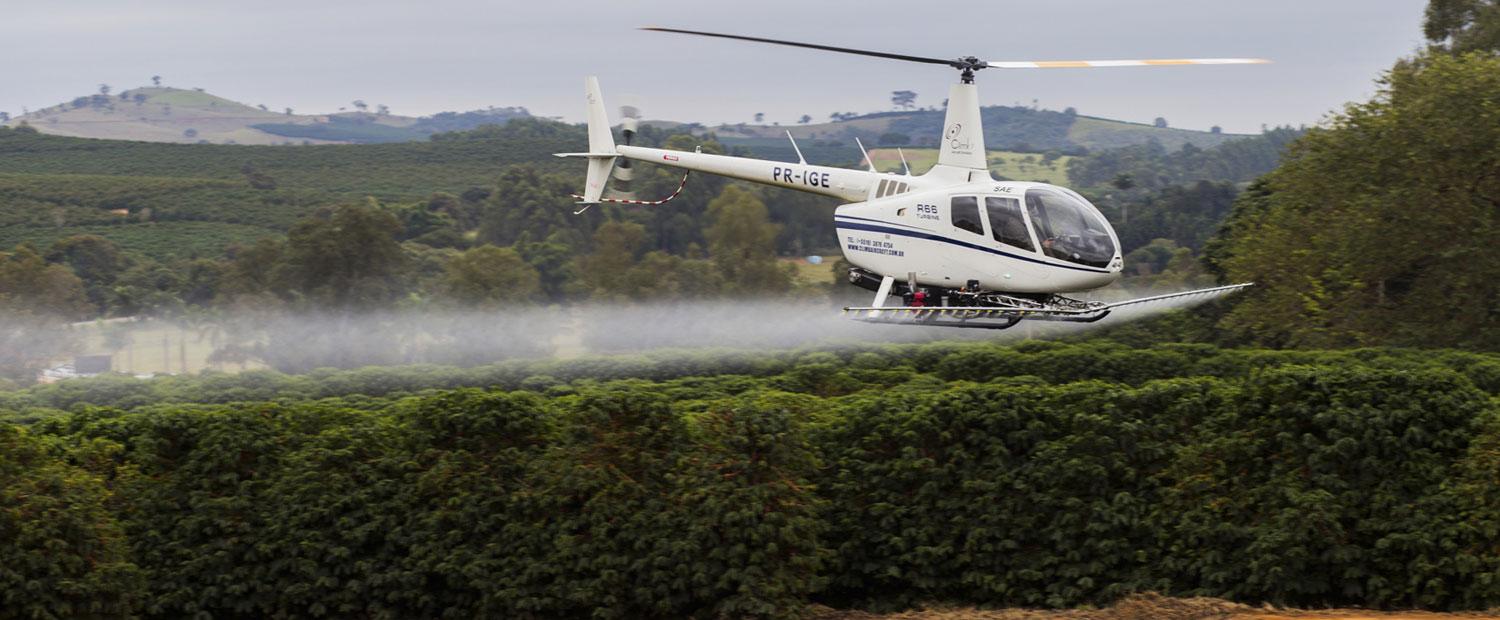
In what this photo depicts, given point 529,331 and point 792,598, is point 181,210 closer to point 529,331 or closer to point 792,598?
point 529,331

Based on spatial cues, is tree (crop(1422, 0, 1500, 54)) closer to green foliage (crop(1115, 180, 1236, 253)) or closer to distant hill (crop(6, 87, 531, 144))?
green foliage (crop(1115, 180, 1236, 253))

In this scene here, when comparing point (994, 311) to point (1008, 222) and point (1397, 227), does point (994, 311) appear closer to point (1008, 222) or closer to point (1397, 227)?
point (1008, 222)

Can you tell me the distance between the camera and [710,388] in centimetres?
2319

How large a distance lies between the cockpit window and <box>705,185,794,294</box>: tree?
76.8ft

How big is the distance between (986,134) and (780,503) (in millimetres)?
126791

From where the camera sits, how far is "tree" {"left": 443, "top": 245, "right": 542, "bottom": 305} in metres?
49.2

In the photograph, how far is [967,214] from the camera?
21.4 m

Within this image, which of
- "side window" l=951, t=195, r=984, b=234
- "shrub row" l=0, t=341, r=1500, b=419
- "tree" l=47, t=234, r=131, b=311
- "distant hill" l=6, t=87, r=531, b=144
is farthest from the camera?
"distant hill" l=6, t=87, r=531, b=144

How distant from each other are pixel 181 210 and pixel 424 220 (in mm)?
23022

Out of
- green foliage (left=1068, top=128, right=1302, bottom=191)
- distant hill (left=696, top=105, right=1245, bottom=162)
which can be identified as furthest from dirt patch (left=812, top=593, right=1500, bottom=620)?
green foliage (left=1068, top=128, right=1302, bottom=191)

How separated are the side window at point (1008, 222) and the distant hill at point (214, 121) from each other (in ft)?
404

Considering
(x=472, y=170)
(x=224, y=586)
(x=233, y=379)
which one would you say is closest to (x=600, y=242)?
(x=233, y=379)

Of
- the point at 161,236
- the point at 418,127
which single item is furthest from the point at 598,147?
the point at 418,127

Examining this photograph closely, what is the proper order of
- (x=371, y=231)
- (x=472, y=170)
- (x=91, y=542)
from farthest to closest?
(x=472, y=170) → (x=371, y=231) → (x=91, y=542)
